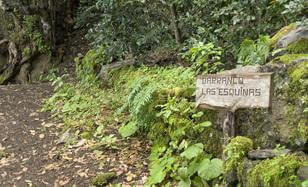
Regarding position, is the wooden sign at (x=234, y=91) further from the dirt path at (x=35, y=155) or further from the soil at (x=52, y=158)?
the dirt path at (x=35, y=155)

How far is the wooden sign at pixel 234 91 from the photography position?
3.82 meters

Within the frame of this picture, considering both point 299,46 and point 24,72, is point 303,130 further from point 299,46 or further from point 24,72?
point 24,72

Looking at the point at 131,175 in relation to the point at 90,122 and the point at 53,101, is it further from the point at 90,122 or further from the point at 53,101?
the point at 53,101

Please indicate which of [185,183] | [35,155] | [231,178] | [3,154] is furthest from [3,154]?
[231,178]

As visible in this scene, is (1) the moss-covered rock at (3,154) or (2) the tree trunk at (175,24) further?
(2) the tree trunk at (175,24)

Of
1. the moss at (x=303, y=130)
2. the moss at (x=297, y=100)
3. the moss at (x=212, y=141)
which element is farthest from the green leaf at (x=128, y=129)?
the moss at (x=303, y=130)

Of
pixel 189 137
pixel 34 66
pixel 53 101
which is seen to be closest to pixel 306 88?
pixel 189 137

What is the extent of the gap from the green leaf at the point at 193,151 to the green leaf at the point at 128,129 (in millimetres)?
1520

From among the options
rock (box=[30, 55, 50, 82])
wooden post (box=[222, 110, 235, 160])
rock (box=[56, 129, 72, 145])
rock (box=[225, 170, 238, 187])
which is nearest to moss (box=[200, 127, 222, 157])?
wooden post (box=[222, 110, 235, 160])

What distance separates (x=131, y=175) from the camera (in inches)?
204

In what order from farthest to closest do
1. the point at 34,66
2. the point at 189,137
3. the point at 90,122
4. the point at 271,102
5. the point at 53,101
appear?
the point at 34,66
the point at 53,101
the point at 90,122
the point at 189,137
the point at 271,102

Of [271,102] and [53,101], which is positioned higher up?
[271,102]

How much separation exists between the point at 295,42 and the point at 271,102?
1.38 metres

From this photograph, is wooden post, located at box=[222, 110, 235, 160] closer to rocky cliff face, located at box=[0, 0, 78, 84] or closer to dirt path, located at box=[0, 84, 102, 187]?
dirt path, located at box=[0, 84, 102, 187]
